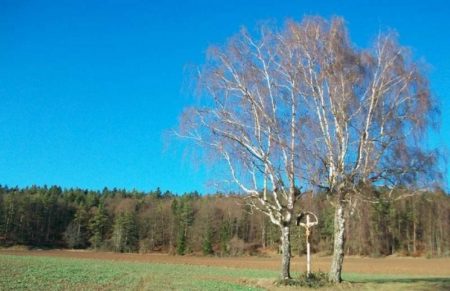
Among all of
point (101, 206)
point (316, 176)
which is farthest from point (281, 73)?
point (101, 206)

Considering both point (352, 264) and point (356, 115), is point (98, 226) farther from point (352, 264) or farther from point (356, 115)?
point (356, 115)

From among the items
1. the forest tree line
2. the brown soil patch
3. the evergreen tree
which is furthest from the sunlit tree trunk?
the evergreen tree

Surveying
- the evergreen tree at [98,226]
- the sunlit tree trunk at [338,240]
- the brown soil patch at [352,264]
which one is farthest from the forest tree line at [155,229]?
the sunlit tree trunk at [338,240]

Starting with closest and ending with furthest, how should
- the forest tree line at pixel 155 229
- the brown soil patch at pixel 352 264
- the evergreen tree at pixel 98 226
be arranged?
1. the brown soil patch at pixel 352 264
2. the forest tree line at pixel 155 229
3. the evergreen tree at pixel 98 226

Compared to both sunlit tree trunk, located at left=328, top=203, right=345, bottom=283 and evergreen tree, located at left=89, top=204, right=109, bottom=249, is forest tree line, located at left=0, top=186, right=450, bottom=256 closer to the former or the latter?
evergreen tree, located at left=89, top=204, right=109, bottom=249

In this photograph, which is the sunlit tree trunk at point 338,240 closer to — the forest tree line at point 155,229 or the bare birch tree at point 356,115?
the bare birch tree at point 356,115

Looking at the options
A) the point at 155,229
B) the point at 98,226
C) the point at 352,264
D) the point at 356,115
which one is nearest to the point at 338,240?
the point at 356,115

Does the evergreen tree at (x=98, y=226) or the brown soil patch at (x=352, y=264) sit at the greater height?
the evergreen tree at (x=98, y=226)

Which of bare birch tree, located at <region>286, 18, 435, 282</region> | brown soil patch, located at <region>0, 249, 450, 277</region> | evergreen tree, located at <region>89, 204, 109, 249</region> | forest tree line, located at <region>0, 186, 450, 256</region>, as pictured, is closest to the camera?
bare birch tree, located at <region>286, 18, 435, 282</region>

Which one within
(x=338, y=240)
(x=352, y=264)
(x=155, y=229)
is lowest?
(x=352, y=264)

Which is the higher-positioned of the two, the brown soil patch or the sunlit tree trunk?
the sunlit tree trunk

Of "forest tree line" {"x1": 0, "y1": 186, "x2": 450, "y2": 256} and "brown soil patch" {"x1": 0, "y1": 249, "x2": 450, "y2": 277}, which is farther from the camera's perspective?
"forest tree line" {"x1": 0, "y1": 186, "x2": 450, "y2": 256}

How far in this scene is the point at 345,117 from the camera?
896 inches

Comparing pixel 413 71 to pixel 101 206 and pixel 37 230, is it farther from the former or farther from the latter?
pixel 37 230
